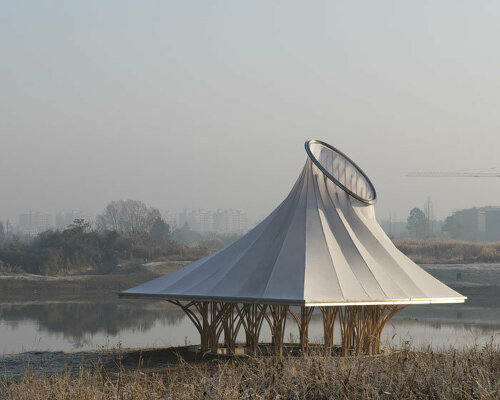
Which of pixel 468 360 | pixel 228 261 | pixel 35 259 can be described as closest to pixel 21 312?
pixel 35 259

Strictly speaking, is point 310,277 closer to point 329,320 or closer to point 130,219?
point 329,320

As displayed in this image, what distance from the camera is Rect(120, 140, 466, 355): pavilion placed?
410 inches

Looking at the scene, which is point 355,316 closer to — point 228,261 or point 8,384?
point 228,261

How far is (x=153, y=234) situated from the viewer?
65.2 meters

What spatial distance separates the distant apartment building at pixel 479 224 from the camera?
4474 inches

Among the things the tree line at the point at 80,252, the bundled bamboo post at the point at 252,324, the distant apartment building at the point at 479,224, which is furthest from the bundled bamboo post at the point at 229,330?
the distant apartment building at the point at 479,224

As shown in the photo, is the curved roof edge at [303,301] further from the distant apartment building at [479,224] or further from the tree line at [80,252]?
the distant apartment building at [479,224]

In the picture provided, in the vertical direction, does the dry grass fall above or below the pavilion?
above

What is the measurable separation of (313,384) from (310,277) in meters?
2.87

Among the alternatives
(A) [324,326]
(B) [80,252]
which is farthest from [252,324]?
(B) [80,252]

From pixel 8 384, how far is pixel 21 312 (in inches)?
681

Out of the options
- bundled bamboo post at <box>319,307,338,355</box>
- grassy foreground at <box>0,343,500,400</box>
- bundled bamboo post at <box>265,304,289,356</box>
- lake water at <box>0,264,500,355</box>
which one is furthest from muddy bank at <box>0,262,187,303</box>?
grassy foreground at <box>0,343,500,400</box>

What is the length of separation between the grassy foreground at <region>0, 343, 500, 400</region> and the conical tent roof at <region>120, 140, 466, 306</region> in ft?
5.21

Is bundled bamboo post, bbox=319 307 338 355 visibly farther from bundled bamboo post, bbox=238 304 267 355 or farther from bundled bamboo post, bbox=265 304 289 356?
bundled bamboo post, bbox=238 304 267 355
